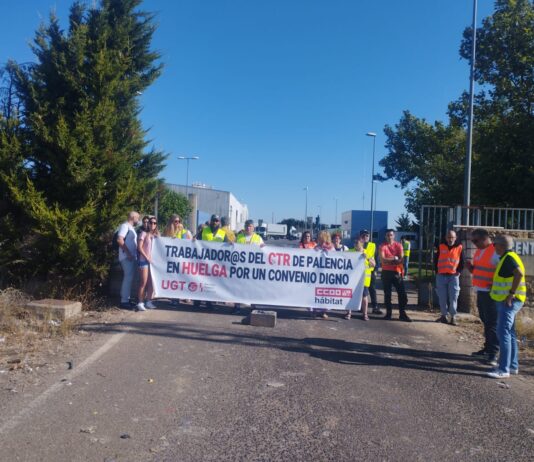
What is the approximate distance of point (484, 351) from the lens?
7383 millimetres

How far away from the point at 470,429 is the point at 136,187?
838 centimetres

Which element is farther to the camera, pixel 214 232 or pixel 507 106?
pixel 507 106

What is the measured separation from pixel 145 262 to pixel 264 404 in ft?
17.7

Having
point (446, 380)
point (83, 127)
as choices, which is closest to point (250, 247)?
point (83, 127)

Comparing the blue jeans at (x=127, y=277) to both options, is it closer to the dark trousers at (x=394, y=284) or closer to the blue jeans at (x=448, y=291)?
the dark trousers at (x=394, y=284)

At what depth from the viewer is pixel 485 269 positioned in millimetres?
7410

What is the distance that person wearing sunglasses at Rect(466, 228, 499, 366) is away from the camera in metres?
7.18

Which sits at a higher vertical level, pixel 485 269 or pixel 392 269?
pixel 485 269

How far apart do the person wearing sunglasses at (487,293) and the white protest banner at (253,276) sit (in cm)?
276

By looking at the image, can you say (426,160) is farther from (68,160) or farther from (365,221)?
(68,160)

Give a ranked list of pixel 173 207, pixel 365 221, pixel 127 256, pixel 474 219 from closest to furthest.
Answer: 1. pixel 127 256
2. pixel 474 219
3. pixel 173 207
4. pixel 365 221

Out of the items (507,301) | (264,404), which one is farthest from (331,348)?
(264,404)

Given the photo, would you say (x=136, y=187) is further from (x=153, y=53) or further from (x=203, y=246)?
(x=153, y=53)

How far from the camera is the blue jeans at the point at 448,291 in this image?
396 inches
